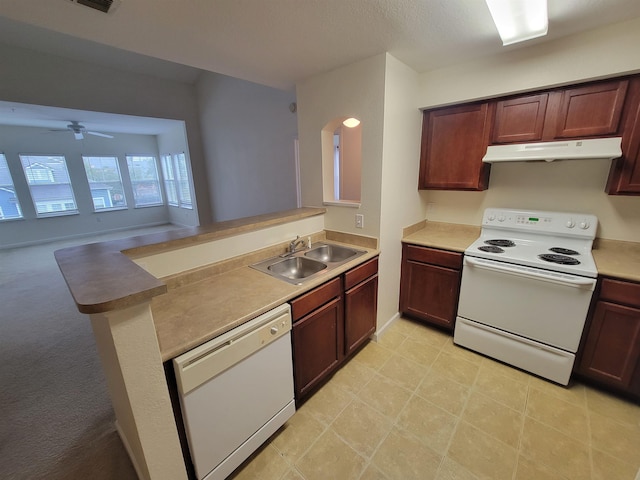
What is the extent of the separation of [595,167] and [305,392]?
9.19 feet

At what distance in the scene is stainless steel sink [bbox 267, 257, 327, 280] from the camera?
206 centimetres

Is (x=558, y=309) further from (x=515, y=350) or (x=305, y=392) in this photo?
(x=305, y=392)

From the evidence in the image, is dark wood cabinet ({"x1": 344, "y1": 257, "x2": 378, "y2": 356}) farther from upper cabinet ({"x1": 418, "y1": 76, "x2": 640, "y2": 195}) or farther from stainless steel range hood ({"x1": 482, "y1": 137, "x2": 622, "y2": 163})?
stainless steel range hood ({"x1": 482, "y1": 137, "x2": 622, "y2": 163})

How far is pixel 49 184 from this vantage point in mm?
6336

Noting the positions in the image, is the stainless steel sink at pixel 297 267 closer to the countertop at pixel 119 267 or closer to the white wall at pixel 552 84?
the countertop at pixel 119 267

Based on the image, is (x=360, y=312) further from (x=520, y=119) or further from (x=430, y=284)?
(x=520, y=119)

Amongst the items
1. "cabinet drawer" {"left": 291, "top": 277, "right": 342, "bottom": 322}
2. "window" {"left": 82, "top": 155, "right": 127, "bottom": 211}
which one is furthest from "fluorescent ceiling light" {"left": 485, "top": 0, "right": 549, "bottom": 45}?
"window" {"left": 82, "top": 155, "right": 127, "bottom": 211}

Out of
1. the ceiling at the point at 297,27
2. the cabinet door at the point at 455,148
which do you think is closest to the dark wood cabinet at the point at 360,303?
the cabinet door at the point at 455,148

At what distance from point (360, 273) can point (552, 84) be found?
197 centimetres

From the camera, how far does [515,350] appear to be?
202 centimetres

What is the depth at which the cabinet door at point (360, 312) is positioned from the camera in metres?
2.00

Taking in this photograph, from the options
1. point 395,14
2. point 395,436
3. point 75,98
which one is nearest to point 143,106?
point 75,98

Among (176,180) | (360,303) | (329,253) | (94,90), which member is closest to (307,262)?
(329,253)

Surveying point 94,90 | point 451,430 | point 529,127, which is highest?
point 94,90
